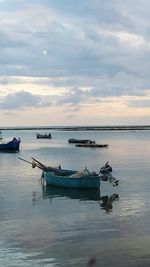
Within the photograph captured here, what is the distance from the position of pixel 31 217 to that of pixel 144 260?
9.28 metres

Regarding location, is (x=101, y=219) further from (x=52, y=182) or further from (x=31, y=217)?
(x=52, y=182)

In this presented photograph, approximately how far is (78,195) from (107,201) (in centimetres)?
323

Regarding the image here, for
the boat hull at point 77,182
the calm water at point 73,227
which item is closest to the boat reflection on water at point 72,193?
the calm water at point 73,227

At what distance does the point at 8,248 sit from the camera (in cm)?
1781

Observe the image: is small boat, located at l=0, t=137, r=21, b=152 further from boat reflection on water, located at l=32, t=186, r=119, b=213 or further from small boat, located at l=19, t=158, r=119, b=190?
boat reflection on water, located at l=32, t=186, r=119, b=213

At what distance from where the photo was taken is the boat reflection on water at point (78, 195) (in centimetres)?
2995

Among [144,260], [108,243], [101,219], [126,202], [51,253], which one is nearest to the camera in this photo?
[144,260]

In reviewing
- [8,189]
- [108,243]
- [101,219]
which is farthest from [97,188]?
[108,243]

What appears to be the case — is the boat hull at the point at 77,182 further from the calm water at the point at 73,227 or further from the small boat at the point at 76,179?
the calm water at the point at 73,227

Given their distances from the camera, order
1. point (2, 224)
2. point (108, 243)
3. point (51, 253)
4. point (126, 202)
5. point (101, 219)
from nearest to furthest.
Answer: point (51, 253) → point (108, 243) → point (2, 224) → point (101, 219) → point (126, 202)

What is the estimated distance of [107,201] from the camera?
97.7 feet

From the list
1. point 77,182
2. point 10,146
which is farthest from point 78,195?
point 10,146

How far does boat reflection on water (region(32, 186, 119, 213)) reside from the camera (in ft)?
98.3

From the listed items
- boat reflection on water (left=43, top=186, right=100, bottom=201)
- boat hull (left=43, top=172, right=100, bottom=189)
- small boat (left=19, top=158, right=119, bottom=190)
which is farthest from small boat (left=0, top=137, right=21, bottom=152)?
boat reflection on water (left=43, top=186, right=100, bottom=201)
